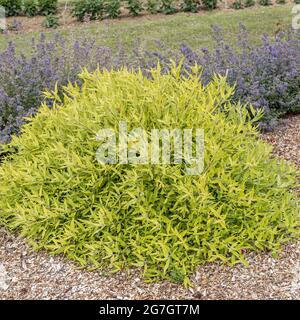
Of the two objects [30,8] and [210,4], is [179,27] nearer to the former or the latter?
[210,4]

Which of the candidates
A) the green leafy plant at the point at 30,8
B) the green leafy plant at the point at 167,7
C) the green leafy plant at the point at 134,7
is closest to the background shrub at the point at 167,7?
the green leafy plant at the point at 167,7

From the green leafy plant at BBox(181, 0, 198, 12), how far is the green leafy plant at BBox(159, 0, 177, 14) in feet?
0.63

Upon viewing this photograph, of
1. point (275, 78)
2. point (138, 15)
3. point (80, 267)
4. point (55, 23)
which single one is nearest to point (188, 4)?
point (138, 15)

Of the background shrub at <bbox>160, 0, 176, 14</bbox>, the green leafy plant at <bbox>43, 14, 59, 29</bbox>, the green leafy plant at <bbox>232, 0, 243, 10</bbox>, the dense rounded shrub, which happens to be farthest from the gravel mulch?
the green leafy plant at <bbox>232, 0, 243, 10</bbox>

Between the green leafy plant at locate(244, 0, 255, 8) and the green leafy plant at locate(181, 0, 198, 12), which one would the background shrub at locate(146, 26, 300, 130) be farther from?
the green leafy plant at locate(244, 0, 255, 8)

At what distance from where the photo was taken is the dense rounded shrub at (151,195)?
3467 mm

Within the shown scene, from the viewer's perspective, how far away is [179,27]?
986 cm

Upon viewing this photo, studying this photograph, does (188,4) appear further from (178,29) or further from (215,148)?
(215,148)

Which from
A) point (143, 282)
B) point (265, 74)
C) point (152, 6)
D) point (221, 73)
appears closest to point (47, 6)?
point (152, 6)

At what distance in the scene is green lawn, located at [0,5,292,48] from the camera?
9141 millimetres

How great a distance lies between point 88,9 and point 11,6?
155cm

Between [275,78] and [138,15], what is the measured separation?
583 centimetres

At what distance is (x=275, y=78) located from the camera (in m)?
5.49

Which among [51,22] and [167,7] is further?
[167,7]
